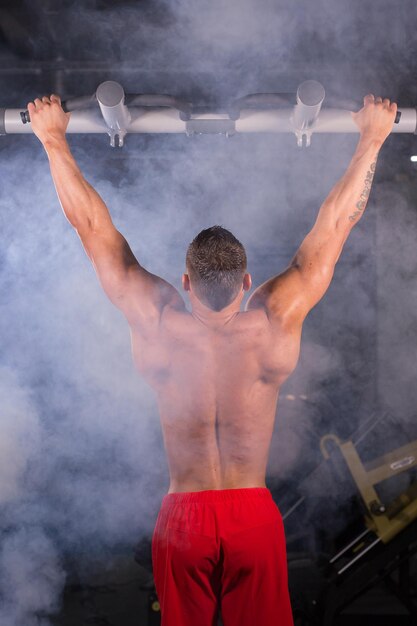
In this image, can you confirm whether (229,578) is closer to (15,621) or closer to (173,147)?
(15,621)

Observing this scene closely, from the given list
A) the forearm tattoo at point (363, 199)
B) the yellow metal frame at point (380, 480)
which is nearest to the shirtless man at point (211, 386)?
the forearm tattoo at point (363, 199)

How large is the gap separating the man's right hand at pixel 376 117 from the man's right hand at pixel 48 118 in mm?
1106

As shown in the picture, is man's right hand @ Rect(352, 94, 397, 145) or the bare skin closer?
the bare skin

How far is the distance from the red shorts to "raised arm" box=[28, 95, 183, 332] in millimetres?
673

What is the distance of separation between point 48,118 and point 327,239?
3.60ft

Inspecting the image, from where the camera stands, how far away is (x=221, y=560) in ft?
7.73

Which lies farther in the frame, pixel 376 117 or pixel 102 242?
pixel 376 117

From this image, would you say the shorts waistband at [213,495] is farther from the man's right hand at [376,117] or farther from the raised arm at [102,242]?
the man's right hand at [376,117]

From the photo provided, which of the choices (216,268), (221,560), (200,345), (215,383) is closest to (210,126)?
(216,268)

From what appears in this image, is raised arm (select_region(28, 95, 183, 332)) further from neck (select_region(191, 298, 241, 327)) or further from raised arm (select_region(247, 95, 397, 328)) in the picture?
raised arm (select_region(247, 95, 397, 328))

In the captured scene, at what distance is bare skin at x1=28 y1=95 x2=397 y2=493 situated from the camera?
237 cm

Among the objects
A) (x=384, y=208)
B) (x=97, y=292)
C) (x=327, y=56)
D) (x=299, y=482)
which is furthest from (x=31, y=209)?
(x=299, y=482)

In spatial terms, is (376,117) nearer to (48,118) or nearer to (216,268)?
(216,268)

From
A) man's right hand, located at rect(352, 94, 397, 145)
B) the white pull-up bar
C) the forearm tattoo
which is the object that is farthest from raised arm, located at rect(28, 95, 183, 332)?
man's right hand, located at rect(352, 94, 397, 145)
